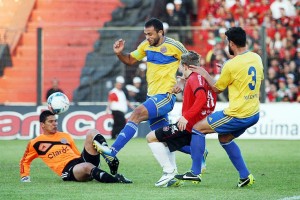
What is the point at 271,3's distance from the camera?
28.2 m

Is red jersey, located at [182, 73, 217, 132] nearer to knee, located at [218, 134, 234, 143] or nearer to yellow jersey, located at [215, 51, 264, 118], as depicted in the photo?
yellow jersey, located at [215, 51, 264, 118]

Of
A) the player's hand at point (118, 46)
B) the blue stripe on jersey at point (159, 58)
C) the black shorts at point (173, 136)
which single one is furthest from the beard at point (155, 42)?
the black shorts at point (173, 136)

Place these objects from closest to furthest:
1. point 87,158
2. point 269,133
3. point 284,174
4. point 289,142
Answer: point 87,158 < point 284,174 < point 289,142 < point 269,133

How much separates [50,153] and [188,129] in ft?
6.63

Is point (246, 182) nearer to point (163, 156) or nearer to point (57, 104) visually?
point (163, 156)

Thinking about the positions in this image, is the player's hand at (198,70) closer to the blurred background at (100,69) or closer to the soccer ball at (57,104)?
the soccer ball at (57,104)

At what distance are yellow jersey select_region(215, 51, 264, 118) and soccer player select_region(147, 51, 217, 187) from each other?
340 mm

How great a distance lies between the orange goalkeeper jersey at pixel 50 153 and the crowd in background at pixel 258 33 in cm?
1205

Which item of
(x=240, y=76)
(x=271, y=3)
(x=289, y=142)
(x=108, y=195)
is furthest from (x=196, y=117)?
(x=271, y=3)

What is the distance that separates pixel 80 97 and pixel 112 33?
2.05 meters

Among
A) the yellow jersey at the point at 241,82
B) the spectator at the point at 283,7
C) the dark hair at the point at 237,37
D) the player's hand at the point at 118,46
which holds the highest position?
the spectator at the point at 283,7

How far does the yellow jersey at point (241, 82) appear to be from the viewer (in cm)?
1167

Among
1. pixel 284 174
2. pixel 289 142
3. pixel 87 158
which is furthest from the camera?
pixel 289 142

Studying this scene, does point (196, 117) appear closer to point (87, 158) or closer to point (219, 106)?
point (87, 158)
